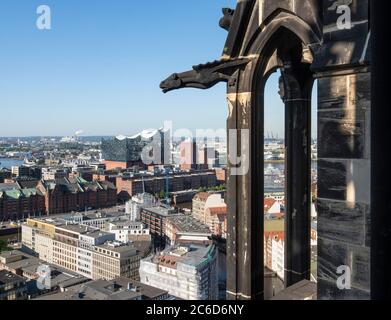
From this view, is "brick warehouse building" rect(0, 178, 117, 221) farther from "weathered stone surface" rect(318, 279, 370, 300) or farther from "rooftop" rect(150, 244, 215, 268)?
"weathered stone surface" rect(318, 279, 370, 300)

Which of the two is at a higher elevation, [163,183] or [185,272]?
[163,183]

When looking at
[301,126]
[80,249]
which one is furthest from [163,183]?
[301,126]

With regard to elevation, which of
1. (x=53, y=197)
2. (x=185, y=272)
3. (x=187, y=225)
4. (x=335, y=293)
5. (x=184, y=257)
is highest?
(x=335, y=293)

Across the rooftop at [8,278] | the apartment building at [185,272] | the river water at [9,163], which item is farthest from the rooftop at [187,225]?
the river water at [9,163]

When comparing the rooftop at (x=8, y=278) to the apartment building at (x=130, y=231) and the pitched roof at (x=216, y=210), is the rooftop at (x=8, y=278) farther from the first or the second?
the pitched roof at (x=216, y=210)

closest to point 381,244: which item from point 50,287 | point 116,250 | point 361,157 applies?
point 361,157

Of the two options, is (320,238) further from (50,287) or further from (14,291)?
(50,287)

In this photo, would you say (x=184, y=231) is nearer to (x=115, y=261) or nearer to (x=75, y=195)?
(x=115, y=261)
